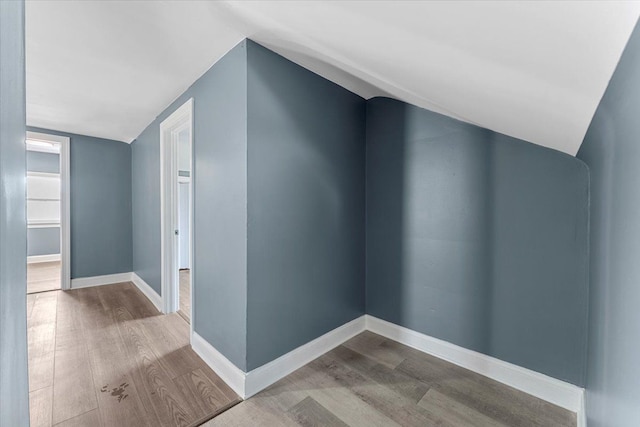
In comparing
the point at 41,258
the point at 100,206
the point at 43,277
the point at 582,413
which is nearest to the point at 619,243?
the point at 582,413

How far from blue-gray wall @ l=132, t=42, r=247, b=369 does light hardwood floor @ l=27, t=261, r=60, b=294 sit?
329 cm

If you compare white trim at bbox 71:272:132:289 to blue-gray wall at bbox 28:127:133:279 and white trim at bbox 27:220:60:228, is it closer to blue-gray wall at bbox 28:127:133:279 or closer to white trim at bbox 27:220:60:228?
blue-gray wall at bbox 28:127:133:279

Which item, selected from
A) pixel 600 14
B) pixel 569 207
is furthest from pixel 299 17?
pixel 569 207

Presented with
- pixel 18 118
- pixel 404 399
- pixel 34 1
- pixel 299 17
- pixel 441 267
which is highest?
pixel 34 1

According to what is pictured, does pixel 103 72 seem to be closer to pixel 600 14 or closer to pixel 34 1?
pixel 34 1

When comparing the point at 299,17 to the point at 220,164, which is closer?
the point at 299,17

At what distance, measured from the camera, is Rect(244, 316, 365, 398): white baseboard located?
1620mm

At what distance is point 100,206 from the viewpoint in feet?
→ 12.7

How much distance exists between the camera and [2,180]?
1.30ft

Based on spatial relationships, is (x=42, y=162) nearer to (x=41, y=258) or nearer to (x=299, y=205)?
(x=41, y=258)

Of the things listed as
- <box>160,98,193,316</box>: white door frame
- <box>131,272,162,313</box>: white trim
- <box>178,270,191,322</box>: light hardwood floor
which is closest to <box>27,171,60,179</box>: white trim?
<box>131,272,162,313</box>: white trim

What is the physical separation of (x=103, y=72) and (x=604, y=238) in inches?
124

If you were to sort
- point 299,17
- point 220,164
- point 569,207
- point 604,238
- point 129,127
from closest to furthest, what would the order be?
point 604,238 → point 299,17 → point 569,207 → point 220,164 → point 129,127

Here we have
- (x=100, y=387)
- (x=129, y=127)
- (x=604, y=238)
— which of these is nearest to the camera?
(x=604, y=238)
